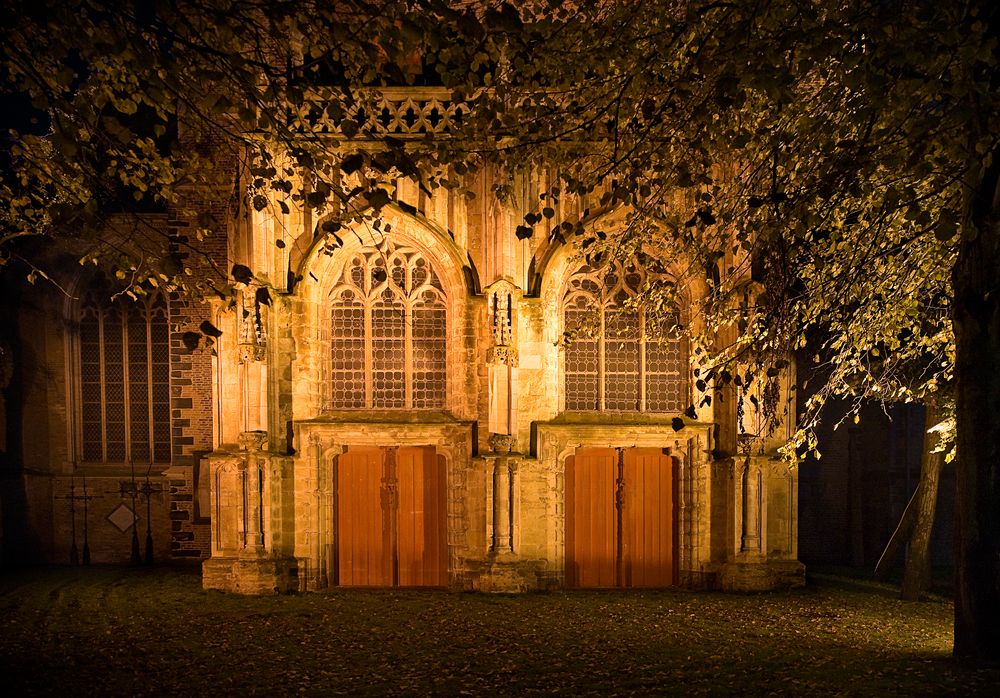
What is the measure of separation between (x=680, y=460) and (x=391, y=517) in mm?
5211

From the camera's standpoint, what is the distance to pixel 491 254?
10.9 meters

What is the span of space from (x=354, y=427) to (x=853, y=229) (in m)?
8.03

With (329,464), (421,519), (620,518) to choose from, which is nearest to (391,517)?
(421,519)

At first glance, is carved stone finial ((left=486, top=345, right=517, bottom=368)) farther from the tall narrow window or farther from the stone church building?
the tall narrow window

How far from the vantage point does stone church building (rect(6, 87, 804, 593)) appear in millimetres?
10766

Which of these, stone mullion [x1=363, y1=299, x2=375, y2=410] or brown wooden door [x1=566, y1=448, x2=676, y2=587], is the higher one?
stone mullion [x1=363, y1=299, x2=375, y2=410]

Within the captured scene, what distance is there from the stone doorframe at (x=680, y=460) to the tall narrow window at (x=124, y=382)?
844 centimetres

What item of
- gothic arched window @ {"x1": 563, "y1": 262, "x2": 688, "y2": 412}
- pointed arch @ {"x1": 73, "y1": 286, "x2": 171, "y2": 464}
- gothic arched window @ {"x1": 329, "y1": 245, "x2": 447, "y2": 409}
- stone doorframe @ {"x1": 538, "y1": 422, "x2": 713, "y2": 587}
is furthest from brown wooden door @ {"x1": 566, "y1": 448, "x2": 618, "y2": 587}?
pointed arch @ {"x1": 73, "y1": 286, "x2": 171, "y2": 464}

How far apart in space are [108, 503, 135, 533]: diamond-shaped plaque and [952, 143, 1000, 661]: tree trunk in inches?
556

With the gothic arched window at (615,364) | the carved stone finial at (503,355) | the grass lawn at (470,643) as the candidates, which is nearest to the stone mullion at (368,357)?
the carved stone finial at (503,355)

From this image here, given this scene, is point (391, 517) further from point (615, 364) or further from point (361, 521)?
point (615, 364)

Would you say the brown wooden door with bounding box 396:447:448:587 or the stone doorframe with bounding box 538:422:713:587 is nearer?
the stone doorframe with bounding box 538:422:713:587

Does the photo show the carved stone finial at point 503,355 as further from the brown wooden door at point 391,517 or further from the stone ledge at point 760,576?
the stone ledge at point 760,576

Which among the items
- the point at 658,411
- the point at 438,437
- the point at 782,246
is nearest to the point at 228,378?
the point at 438,437
